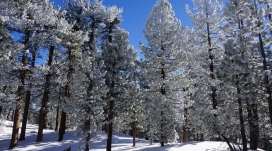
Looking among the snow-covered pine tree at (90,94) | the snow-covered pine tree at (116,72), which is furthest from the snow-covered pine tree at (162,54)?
the snow-covered pine tree at (90,94)

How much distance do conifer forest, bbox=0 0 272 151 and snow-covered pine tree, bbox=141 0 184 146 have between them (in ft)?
0.28

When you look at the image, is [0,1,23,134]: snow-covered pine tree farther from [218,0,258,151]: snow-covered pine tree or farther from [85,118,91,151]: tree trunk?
[218,0,258,151]: snow-covered pine tree

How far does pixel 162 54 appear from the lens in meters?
16.0

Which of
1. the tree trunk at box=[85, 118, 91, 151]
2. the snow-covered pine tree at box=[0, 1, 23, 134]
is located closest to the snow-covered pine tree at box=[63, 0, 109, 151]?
the tree trunk at box=[85, 118, 91, 151]

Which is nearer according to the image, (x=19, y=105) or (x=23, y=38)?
(x=19, y=105)

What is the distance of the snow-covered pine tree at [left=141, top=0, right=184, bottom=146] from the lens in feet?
52.3

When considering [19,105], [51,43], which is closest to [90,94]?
[19,105]

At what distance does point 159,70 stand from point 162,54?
144 centimetres

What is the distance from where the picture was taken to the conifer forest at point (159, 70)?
11.9m

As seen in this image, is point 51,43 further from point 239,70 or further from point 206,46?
point 239,70

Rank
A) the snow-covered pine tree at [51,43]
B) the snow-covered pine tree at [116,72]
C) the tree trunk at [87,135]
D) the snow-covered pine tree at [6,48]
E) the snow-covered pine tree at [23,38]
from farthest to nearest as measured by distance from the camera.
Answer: the snow-covered pine tree at [116,72]
the snow-covered pine tree at [51,43]
the snow-covered pine tree at [23,38]
the tree trunk at [87,135]
the snow-covered pine tree at [6,48]

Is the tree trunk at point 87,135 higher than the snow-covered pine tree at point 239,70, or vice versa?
the snow-covered pine tree at point 239,70

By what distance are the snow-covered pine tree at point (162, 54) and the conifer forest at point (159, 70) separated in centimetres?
9

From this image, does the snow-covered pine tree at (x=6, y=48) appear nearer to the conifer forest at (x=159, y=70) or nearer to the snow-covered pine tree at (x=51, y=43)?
the conifer forest at (x=159, y=70)
